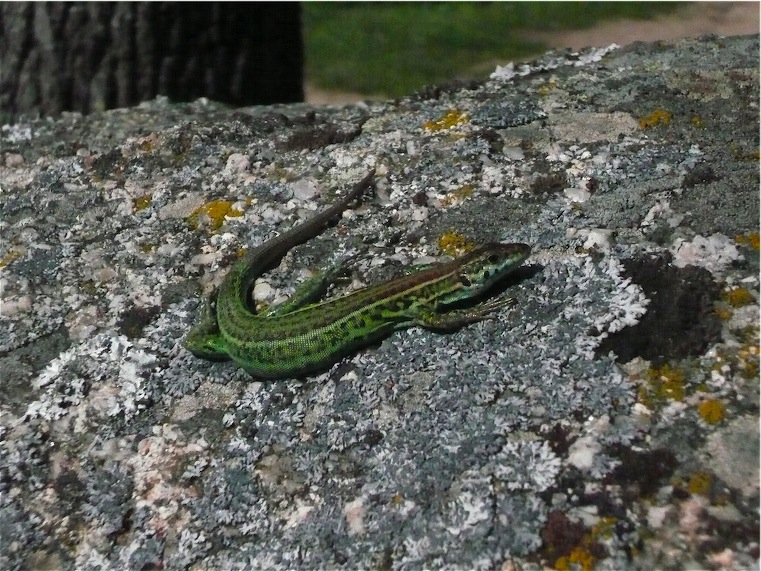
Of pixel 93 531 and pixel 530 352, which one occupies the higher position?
pixel 530 352

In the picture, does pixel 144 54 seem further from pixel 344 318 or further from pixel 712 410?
pixel 712 410

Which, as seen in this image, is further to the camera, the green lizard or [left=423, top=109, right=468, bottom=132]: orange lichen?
[left=423, top=109, right=468, bottom=132]: orange lichen

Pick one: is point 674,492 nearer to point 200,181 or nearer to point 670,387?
point 670,387

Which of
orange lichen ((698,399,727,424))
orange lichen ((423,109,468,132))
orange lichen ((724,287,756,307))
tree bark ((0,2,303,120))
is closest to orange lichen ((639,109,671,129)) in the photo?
orange lichen ((423,109,468,132))

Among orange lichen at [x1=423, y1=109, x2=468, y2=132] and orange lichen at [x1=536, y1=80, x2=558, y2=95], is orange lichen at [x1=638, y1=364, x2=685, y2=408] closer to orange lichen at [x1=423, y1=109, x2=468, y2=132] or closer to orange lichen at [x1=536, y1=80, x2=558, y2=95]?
orange lichen at [x1=423, y1=109, x2=468, y2=132]


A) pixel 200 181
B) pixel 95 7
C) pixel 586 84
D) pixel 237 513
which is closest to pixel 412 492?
pixel 237 513

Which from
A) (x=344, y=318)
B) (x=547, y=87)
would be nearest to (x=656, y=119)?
(x=547, y=87)

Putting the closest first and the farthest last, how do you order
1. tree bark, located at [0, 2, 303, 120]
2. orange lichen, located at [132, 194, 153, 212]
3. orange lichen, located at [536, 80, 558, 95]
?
orange lichen, located at [132, 194, 153, 212]
orange lichen, located at [536, 80, 558, 95]
tree bark, located at [0, 2, 303, 120]
